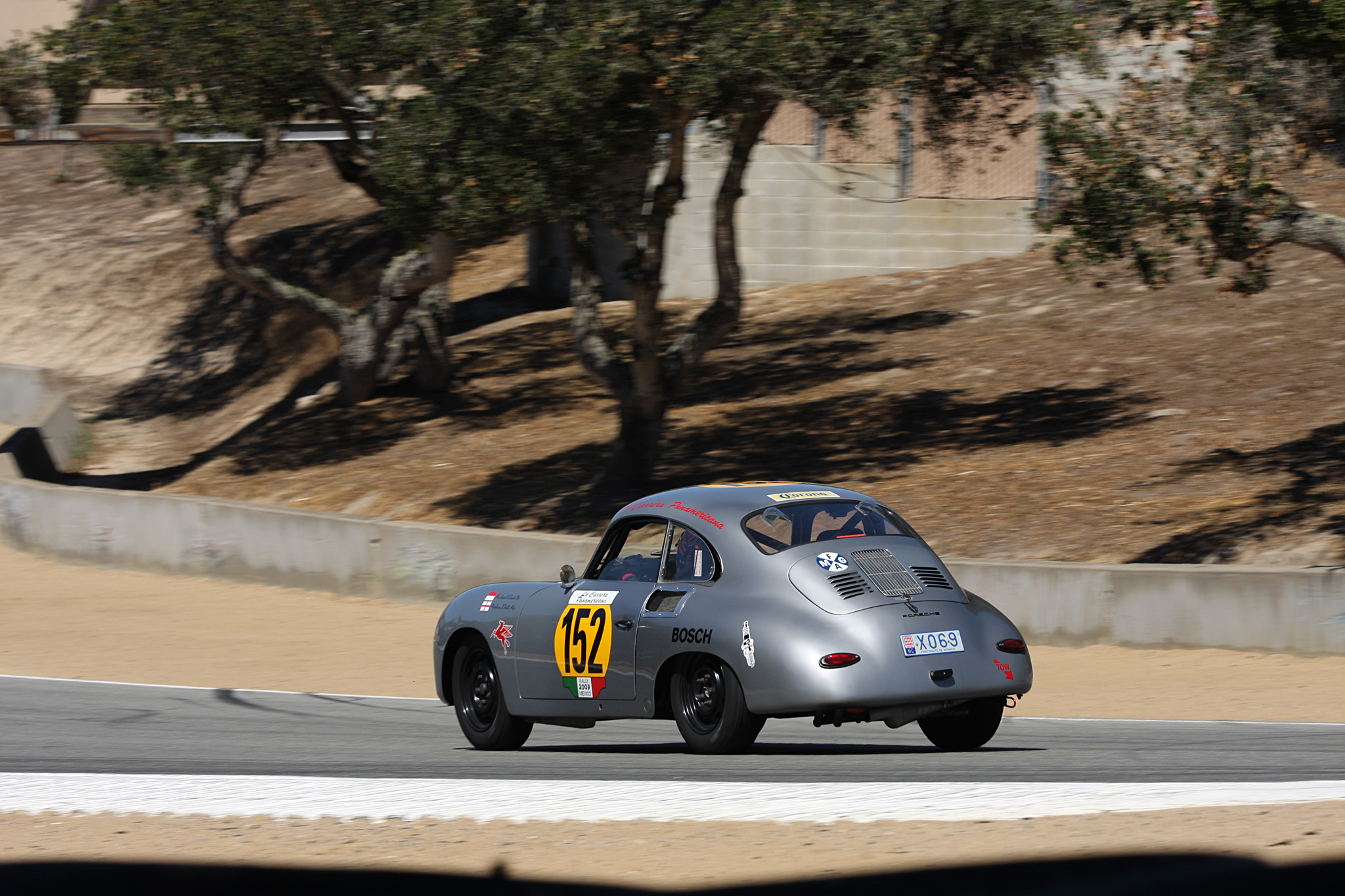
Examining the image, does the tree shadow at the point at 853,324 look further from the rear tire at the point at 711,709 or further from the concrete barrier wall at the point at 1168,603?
the rear tire at the point at 711,709

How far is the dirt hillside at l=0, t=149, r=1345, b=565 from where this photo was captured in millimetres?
17500

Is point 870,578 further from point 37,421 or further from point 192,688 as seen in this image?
point 37,421

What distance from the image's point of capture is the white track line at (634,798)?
255 inches

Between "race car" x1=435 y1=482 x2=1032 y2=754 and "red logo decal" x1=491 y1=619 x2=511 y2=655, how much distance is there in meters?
0.01

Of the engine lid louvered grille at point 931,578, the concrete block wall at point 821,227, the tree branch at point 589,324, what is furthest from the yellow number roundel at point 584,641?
the concrete block wall at point 821,227

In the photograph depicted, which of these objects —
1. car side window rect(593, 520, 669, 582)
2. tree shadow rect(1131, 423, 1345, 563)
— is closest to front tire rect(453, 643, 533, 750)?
car side window rect(593, 520, 669, 582)

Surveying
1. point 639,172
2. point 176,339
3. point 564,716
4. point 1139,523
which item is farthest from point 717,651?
point 176,339

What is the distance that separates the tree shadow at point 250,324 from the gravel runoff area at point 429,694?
460 inches

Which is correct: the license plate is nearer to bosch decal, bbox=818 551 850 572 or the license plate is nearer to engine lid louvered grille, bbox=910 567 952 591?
engine lid louvered grille, bbox=910 567 952 591

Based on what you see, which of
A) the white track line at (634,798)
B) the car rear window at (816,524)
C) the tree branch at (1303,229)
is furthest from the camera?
the tree branch at (1303,229)

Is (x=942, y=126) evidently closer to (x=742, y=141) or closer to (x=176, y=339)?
(x=742, y=141)

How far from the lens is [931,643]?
8.09m

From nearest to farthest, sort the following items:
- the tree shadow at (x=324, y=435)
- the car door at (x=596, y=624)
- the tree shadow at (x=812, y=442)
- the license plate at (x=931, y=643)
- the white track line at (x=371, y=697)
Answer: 1. the license plate at (x=931, y=643)
2. the car door at (x=596, y=624)
3. the white track line at (x=371, y=697)
4. the tree shadow at (x=812, y=442)
5. the tree shadow at (x=324, y=435)

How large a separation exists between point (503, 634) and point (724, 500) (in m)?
1.80
